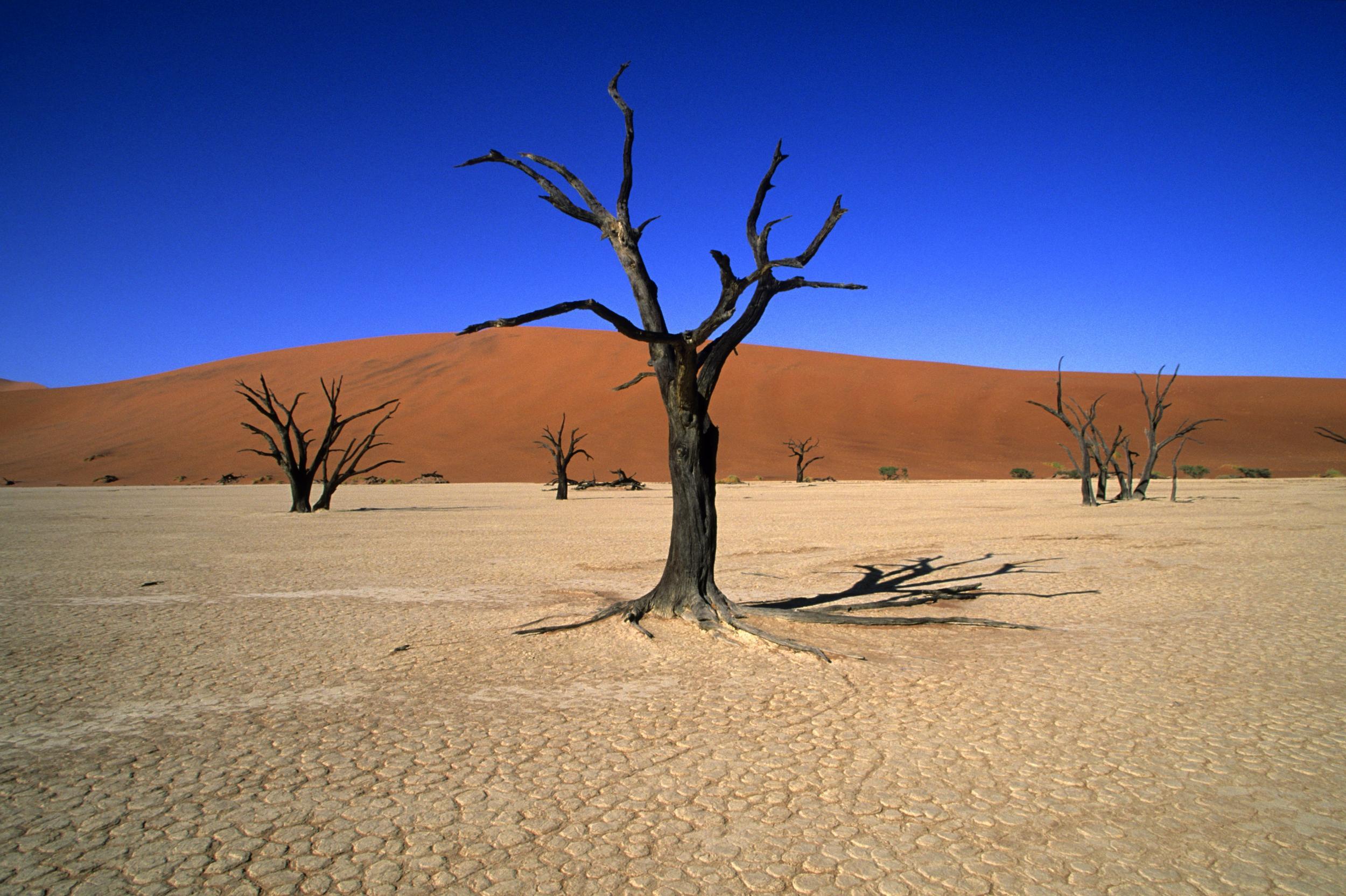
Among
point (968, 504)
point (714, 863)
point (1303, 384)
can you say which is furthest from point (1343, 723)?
point (1303, 384)

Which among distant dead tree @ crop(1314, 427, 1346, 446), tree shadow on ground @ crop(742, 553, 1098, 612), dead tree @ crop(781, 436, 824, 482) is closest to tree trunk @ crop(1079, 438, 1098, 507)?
distant dead tree @ crop(1314, 427, 1346, 446)

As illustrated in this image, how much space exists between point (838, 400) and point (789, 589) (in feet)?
195

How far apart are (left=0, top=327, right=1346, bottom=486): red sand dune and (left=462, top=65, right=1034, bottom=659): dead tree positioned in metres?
39.5

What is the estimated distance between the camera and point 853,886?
8.44ft

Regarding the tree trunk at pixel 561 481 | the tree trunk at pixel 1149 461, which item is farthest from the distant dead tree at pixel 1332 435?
the tree trunk at pixel 561 481

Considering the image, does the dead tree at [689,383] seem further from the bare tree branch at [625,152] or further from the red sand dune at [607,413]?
the red sand dune at [607,413]

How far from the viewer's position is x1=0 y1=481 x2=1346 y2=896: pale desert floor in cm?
272

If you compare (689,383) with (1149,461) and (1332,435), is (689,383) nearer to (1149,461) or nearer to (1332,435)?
(1332,435)

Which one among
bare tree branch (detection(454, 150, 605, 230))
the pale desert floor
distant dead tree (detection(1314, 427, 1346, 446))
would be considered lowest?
the pale desert floor

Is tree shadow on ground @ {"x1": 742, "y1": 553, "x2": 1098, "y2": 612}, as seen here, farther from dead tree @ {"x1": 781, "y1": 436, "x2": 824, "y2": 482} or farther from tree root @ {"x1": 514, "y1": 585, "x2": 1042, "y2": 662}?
dead tree @ {"x1": 781, "y1": 436, "x2": 824, "y2": 482}

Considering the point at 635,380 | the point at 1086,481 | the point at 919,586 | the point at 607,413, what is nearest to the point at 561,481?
the point at 1086,481

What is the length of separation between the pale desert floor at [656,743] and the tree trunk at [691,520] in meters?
0.52

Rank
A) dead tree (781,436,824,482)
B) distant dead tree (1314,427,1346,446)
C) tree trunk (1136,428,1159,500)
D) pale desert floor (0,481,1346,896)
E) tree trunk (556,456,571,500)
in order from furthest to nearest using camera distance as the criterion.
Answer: dead tree (781,436,824,482) → tree trunk (556,456,571,500) → tree trunk (1136,428,1159,500) → distant dead tree (1314,427,1346,446) → pale desert floor (0,481,1346,896)

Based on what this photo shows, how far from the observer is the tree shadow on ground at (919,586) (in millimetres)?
7262
